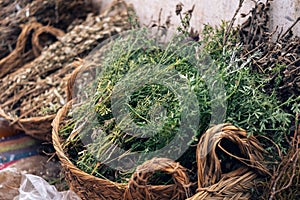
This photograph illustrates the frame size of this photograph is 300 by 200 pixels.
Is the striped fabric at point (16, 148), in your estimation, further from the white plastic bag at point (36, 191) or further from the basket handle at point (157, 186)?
the basket handle at point (157, 186)

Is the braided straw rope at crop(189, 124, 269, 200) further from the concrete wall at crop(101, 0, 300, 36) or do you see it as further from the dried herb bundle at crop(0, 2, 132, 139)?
the dried herb bundle at crop(0, 2, 132, 139)

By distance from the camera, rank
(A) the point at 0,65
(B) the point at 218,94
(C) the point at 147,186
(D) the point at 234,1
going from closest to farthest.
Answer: (C) the point at 147,186 → (B) the point at 218,94 → (D) the point at 234,1 → (A) the point at 0,65

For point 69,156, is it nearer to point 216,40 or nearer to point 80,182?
point 80,182

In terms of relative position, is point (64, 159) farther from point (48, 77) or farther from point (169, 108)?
point (48, 77)

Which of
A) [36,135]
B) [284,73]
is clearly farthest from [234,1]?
[36,135]

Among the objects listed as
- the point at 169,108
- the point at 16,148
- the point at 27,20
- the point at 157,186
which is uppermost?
the point at 27,20

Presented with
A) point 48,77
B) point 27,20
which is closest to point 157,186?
point 48,77
